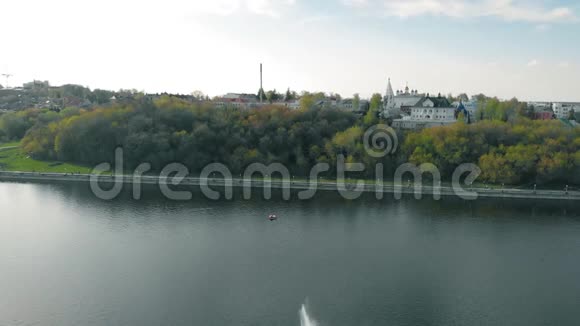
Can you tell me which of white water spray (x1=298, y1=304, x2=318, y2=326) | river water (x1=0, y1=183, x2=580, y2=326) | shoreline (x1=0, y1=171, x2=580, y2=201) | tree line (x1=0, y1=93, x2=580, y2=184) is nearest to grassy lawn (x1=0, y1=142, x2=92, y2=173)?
tree line (x1=0, y1=93, x2=580, y2=184)

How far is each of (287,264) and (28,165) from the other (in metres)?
21.1

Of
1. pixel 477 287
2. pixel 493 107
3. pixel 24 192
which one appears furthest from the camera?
pixel 493 107

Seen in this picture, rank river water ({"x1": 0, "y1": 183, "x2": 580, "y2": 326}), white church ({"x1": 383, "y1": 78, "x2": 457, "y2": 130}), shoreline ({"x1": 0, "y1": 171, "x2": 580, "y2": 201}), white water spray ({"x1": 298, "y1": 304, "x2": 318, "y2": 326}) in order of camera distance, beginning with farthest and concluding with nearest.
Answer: white church ({"x1": 383, "y1": 78, "x2": 457, "y2": 130}), shoreline ({"x1": 0, "y1": 171, "x2": 580, "y2": 201}), river water ({"x1": 0, "y1": 183, "x2": 580, "y2": 326}), white water spray ({"x1": 298, "y1": 304, "x2": 318, "y2": 326})

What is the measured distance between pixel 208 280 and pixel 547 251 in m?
10.4

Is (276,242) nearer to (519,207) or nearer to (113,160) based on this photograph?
(519,207)

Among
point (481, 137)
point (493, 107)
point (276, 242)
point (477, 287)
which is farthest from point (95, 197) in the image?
point (493, 107)

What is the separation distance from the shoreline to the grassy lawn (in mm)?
775

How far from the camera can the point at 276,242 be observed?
580 inches

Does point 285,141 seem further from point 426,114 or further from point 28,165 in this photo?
point 28,165

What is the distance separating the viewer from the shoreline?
21703 mm

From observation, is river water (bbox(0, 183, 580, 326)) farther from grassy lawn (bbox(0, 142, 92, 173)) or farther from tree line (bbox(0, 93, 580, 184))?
grassy lawn (bbox(0, 142, 92, 173))

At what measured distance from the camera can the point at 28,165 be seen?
27.1m

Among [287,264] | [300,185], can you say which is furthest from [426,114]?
[287,264]

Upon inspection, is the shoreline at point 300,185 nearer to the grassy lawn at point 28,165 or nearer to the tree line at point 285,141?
the grassy lawn at point 28,165
